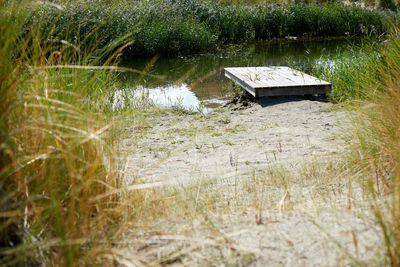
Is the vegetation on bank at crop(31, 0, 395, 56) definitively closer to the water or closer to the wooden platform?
the water

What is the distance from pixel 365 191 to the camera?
7.82 feet

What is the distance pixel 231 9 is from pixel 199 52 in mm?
2557

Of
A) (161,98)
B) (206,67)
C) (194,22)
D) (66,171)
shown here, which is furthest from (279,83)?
(194,22)

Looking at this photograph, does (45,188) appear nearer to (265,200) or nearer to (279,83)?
(265,200)

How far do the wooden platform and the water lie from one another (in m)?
0.58

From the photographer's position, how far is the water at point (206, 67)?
7660mm

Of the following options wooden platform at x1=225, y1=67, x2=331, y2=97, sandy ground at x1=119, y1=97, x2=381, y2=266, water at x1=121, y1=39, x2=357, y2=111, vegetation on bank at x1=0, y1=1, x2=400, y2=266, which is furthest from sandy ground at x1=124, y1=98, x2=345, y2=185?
water at x1=121, y1=39, x2=357, y2=111

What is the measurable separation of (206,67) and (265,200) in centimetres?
808

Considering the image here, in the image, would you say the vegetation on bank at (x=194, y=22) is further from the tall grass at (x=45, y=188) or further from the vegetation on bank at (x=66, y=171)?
the tall grass at (x=45, y=188)

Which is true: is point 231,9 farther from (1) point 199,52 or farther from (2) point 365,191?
(2) point 365,191

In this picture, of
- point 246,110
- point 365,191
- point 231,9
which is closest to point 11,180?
point 365,191

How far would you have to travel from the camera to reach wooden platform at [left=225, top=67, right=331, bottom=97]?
6262 millimetres

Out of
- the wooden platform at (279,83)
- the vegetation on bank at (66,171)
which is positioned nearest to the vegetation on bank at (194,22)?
the wooden platform at (279,83)

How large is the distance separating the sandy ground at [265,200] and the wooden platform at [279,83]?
0.88 metres
